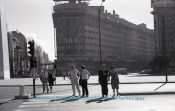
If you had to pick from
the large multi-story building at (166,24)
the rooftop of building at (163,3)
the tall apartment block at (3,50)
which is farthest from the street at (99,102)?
the rooftop of building at (163,3)

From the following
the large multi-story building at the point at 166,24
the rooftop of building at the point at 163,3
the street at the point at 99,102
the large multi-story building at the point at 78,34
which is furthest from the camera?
the large multi-story building at the point at 78,34

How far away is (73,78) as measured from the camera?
74.6ft

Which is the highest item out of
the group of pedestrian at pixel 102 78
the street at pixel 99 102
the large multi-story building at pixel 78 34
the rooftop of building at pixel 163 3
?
the rooftop of building at pixel 163 3

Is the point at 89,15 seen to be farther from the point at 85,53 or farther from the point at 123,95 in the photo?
the point at 123,95

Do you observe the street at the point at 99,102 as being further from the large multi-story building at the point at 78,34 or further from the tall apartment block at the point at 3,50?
the large multi-story building at the point at 78,34

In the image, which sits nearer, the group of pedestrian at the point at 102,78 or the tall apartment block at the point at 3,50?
the group of pedestrian at the point at 102,78

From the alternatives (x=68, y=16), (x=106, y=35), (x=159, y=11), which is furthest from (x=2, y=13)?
(x=106, y=35)

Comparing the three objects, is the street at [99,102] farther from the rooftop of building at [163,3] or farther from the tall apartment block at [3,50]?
the rooftop of building at [163,3]

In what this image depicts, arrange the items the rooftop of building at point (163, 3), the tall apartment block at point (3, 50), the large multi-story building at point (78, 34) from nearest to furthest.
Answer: the tall apartment block at point (3, 50), the rooftop of building at point (163, 3), the large multi-story building at point (78, 34)

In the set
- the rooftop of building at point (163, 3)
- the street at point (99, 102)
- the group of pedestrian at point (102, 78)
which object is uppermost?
the rooftop of building at point (163, 3)

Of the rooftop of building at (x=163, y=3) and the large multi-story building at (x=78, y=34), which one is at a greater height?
the rooftop of building at (x=163, y=3)

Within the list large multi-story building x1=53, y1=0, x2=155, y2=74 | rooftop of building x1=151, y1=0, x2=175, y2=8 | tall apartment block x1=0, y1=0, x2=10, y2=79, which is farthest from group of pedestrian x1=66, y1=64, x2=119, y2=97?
Result: large multi-story building x1=53, y1=0, x2=155, y2=74

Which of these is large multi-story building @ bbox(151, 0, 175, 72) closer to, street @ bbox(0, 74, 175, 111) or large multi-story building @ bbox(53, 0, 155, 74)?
large multi-story building @ bbox(53, 0, 155, 74)

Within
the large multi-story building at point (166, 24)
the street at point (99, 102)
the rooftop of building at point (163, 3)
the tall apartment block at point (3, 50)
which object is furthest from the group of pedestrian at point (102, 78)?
the rooftop of building at point (163, 3)
